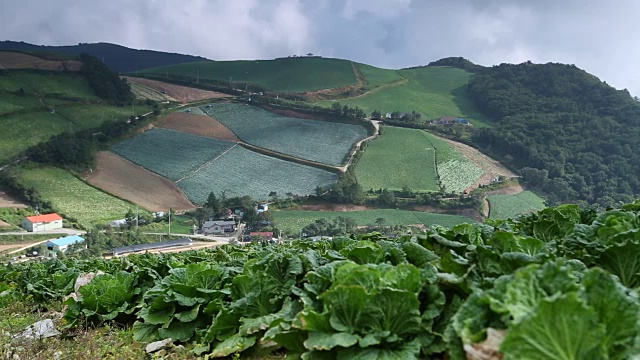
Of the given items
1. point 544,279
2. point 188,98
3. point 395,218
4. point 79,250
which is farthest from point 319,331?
point 188,98

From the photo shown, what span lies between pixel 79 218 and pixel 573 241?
221 ft

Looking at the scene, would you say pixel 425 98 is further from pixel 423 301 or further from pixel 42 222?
pixel 423 301

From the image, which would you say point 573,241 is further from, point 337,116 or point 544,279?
point 337,116

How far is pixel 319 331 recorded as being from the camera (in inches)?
148

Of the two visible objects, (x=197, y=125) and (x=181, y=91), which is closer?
(x=197, y=125)

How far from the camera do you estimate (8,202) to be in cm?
6556

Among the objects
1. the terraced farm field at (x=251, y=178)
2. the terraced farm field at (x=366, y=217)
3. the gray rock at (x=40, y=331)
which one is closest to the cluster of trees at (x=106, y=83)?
the terraced farm field at (x=251, y=178)

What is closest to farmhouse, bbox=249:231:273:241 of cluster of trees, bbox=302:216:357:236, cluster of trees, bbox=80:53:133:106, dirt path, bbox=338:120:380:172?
cluster of trees, bbox=302:216:357:236

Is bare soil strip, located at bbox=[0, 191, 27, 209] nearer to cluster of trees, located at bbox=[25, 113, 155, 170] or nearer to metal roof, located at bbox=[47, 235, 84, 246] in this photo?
cluster of trees, located at bbox=[25, 113, 155, 170]

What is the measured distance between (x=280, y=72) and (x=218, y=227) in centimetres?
7299

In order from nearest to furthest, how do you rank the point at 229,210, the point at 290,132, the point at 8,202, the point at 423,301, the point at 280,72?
the point at 423,301 → the point at 8,202 → the point at 229,210 → the point at 290,132 → the point at 280,72

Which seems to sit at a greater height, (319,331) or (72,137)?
(319,331)

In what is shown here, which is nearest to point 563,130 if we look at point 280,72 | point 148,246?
point 280,72

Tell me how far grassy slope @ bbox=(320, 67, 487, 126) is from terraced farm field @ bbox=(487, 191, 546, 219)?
3608 centimetres
